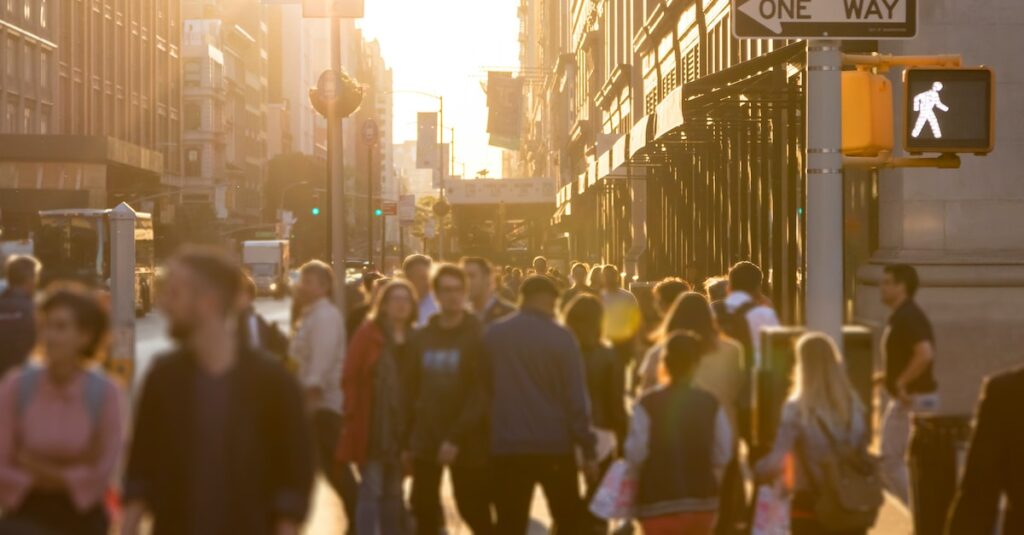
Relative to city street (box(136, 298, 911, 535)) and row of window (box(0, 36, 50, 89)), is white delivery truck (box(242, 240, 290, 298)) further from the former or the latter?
city street (box(136, 298, 911, 535))

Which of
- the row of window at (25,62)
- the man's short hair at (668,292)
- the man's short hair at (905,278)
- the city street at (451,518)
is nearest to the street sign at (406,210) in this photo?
the row of window at (25,62)

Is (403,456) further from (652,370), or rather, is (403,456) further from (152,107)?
(152,107)

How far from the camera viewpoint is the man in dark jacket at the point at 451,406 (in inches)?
381

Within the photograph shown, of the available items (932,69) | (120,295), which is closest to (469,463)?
(932,69)

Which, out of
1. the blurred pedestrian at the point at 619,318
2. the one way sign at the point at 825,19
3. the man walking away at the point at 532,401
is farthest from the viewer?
the blurred pedestrian at the point at 619,318

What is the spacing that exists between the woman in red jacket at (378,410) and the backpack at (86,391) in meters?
4.03

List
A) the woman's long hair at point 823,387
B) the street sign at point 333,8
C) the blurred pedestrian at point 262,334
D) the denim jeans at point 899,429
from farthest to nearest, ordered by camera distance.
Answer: the street sign at point 333,8, the denim jeans at point 899,429, the blurred pedestrian at point 262,334, the woman's long hair at point 823,387

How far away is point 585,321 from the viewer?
10.6 metres

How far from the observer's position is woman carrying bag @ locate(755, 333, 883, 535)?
8.22m

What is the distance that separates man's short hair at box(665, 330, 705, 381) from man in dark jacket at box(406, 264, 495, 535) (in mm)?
1555

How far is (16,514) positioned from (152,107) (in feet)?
343

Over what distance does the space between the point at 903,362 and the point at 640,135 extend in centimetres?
1946

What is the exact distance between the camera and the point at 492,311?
1220 centimetres

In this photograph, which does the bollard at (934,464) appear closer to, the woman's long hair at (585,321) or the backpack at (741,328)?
the woman's long hair at (585,321)
